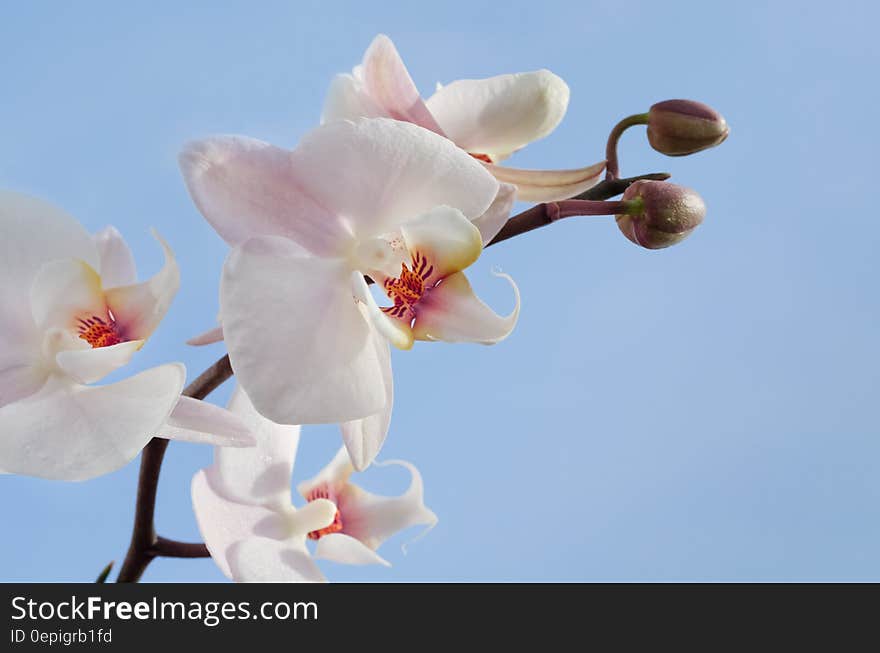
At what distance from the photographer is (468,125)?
3.73ft

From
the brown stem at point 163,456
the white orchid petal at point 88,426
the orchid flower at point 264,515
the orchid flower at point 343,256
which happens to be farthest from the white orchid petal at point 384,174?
the orchid flower at point 264,515

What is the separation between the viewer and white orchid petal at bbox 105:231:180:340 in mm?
919

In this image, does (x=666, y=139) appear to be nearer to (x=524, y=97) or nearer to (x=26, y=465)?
(x=524, y=97)

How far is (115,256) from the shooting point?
113cm

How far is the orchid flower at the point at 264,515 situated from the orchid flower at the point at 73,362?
19 cm

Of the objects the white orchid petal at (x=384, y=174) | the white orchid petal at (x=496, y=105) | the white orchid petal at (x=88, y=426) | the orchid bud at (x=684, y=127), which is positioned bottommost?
the white orchid petal at (x=88, y=426)

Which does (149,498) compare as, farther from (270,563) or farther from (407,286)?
(407,286)

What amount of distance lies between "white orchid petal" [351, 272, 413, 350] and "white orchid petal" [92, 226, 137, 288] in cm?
34

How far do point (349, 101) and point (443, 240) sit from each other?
0.23 metres

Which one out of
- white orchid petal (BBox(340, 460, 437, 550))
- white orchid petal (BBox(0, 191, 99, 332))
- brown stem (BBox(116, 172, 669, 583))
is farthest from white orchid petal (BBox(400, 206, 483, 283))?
white orchid petal (BBox(340, 460, 437, 550))

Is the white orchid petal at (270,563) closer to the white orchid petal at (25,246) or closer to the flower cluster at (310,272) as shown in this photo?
the flower cluster at (310,272)

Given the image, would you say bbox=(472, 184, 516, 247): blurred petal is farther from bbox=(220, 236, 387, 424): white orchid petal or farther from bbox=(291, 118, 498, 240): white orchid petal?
bbox=(220, 236, 387, 424): white orchid petal

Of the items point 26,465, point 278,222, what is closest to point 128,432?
point 26,465

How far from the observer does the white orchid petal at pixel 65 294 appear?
96 centimetres
